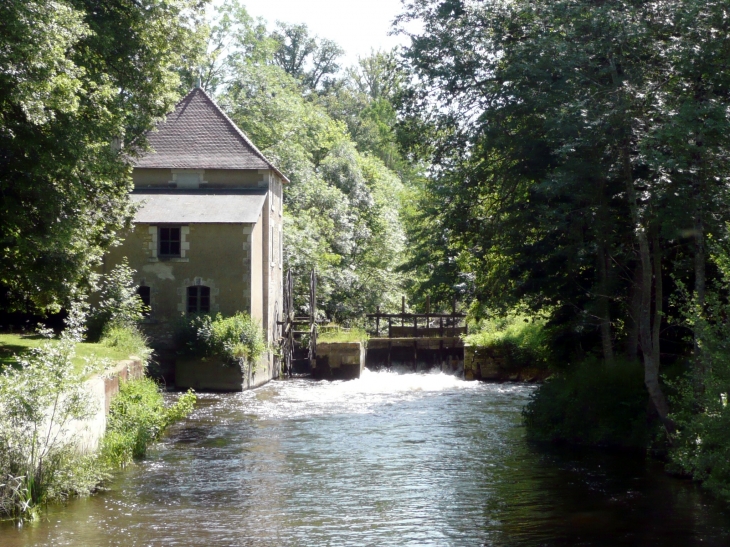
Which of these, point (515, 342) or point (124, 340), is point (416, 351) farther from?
point (124, 340)

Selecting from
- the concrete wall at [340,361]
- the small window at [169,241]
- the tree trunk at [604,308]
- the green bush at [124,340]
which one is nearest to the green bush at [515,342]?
the concrete wall at [340,361]

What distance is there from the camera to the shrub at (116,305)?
24.0 metres

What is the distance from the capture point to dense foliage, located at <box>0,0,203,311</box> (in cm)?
1354

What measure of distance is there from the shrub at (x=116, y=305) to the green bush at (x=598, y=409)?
41.7ft

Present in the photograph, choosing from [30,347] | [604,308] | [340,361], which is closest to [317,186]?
[340,361]

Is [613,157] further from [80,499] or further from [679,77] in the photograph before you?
[80,499]

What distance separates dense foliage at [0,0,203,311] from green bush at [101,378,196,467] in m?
2.54

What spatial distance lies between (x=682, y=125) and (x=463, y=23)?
6.75 meters

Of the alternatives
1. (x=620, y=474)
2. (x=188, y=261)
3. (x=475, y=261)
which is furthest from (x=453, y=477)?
(x=188, y=261)

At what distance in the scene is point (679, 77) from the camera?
13.0m

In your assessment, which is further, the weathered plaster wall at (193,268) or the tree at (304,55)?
the tree at (304,55)

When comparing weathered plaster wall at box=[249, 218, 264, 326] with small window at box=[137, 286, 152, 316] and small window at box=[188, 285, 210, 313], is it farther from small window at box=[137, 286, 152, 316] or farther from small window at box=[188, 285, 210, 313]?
small window at box=[137, 286, 152, 316]

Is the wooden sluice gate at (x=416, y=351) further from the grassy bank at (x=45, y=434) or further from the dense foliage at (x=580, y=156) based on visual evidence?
the grassy bank at (x=45, y=434)

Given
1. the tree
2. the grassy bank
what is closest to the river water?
the grassy bank
